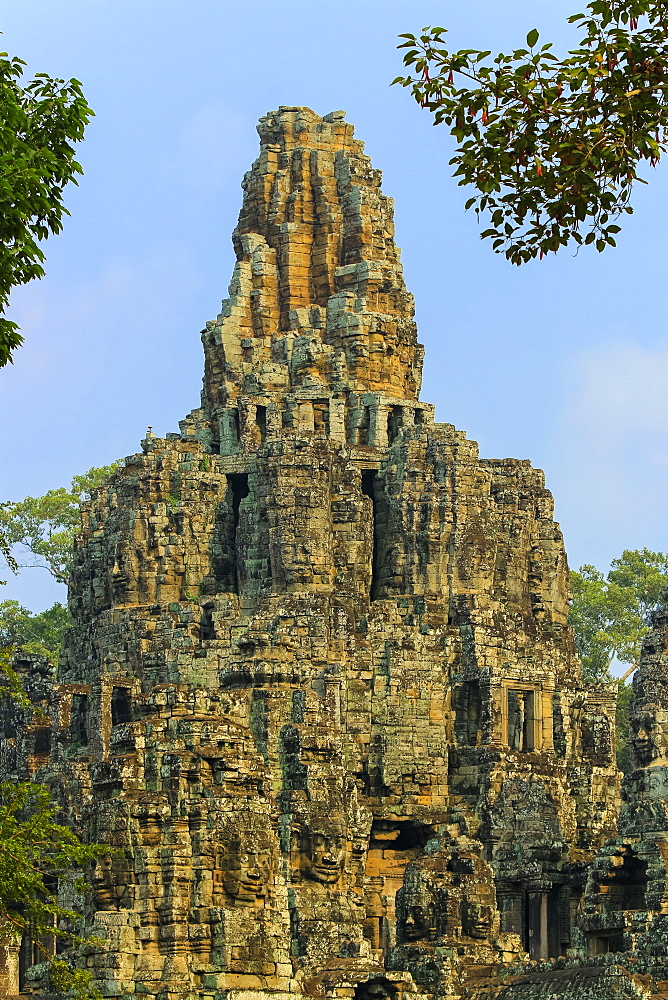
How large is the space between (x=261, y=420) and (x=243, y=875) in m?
37.4

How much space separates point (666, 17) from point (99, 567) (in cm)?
6525

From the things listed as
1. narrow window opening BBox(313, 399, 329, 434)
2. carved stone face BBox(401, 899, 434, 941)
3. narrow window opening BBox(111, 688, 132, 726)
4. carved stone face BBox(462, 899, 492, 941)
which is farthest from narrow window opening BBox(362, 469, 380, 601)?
carved stone face BBox(462, 899, 492, 941)

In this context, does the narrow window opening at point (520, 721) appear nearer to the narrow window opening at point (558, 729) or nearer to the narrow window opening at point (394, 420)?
the narrow window opening at point (558, 729)

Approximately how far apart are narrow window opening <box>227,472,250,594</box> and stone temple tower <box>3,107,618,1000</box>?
10 cm

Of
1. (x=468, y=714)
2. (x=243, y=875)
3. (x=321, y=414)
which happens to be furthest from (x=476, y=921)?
(x=321, y=414)

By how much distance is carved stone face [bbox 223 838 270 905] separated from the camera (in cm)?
6256

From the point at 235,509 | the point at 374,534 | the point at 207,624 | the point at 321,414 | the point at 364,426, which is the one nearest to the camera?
the point at 207,624

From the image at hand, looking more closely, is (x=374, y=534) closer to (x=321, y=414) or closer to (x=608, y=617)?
(x=321, y=414)

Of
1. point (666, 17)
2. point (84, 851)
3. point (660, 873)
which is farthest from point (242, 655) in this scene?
point (666, 17)

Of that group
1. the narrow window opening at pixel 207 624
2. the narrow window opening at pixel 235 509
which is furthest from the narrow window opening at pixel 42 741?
the narrow window opening at pixel 235 509

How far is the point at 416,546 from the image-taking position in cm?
9431

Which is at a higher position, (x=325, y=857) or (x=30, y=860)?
(x=325, y=857)

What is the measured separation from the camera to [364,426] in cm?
9806

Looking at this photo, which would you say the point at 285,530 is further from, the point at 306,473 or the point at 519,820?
the point at 519,820
